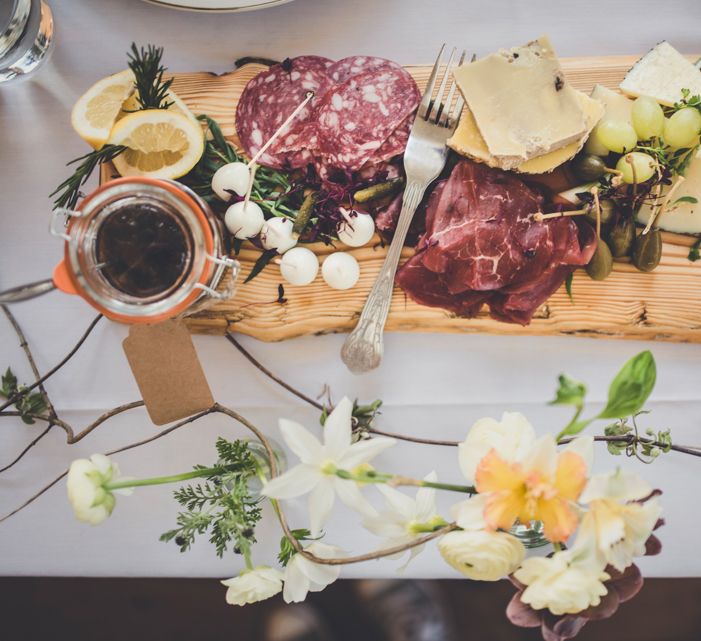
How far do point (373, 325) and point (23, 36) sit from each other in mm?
704

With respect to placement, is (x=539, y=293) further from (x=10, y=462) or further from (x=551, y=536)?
(x=10, y=462)

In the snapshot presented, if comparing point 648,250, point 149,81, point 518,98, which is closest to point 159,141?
point 149,81

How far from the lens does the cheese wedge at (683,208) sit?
904mm

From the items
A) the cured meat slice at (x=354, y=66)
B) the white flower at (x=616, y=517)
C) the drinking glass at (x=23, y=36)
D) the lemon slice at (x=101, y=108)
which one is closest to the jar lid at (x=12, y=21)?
the drinking glass at (x=23, y=36)

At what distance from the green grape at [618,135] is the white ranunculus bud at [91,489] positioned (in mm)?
750

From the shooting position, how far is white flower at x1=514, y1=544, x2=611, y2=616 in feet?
1.91

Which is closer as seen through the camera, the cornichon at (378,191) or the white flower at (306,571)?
the white flower at (306,571)

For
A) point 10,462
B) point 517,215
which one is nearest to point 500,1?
point 517,215

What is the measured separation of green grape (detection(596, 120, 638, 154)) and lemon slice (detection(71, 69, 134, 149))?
66 cm

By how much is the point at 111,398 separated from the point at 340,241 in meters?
0.46

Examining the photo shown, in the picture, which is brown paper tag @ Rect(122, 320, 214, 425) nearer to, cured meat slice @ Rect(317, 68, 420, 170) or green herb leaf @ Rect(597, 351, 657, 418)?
cured meat slice @ Rect(317, 68, 420, 170)

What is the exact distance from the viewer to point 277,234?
36.0 inches

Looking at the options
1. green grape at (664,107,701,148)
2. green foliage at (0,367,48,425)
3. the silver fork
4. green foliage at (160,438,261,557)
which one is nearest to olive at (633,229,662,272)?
green grape at (664,107,701,148)

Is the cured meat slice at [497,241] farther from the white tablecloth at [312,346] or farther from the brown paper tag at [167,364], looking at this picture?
the brown paper tag at [167,364]
